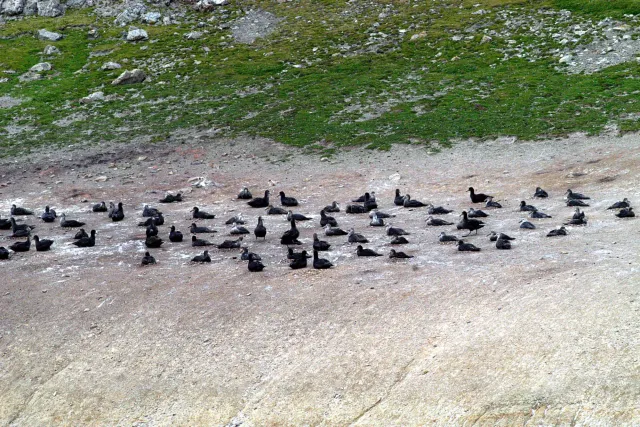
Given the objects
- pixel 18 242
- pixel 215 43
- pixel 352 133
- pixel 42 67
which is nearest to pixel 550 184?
pixel 352 133

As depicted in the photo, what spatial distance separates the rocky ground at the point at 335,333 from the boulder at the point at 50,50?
31328 millimetres

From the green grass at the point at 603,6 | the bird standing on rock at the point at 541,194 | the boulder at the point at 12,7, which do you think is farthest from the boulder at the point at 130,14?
the bird standing on rock at the point at 541,194

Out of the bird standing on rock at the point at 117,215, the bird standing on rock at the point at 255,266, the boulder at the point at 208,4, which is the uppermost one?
the boulder at the point at 208,4

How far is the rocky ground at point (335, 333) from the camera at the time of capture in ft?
47.5

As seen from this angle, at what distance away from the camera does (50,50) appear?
54000 millimetres

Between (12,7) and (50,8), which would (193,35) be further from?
(12,7)

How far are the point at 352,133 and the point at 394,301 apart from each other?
20.6 metres

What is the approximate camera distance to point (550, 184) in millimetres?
29078

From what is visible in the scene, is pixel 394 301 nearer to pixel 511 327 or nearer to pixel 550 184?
pixel 511 327

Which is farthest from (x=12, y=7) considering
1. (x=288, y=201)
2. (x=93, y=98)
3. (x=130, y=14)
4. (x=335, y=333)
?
(x=335, y=333)

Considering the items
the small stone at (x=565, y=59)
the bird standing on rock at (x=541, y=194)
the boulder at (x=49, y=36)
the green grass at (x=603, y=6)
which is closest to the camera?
the bird standing on rock at (x=541, y=194)

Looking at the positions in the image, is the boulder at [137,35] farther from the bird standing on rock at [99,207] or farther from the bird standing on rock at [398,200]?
the bird standing on rock at [398,200]

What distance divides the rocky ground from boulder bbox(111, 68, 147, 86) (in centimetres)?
2402

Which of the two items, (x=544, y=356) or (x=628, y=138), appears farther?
(x=628, y=138)
